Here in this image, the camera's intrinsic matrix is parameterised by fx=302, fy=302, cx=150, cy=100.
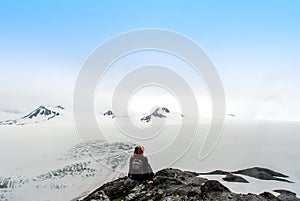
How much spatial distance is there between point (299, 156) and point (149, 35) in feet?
369

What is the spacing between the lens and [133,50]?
29.7m

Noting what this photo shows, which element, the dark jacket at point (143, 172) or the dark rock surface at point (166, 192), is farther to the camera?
the dark rock surface at point (166, 192)

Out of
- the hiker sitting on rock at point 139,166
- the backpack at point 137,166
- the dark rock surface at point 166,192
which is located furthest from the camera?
the dark rock surface at point 166,192

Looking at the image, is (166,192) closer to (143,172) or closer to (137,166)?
(143,172)

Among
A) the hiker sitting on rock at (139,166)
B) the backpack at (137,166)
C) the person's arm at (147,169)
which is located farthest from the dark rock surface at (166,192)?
the backpack at (137,166)

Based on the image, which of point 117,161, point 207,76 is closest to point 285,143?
point 117,161

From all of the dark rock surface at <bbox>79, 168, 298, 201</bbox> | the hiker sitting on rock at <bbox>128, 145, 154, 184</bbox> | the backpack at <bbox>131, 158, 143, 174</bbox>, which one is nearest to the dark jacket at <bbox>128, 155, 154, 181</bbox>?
the hiker sitting on rock at <bbox>128, 145, 154, 184</bbox>

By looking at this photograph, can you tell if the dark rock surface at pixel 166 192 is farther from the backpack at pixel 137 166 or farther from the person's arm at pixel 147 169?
the backpack at pixel 137 166

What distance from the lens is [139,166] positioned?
21016 millimetres

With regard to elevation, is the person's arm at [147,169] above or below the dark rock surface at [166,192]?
above

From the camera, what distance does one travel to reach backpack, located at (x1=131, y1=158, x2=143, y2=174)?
20.6 meters

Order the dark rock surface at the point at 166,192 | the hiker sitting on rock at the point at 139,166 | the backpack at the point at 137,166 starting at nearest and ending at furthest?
1. the hiker sitting on rock at the point at 139,166
2. the backpack at the point at 137,166
3. the dark rock surface at the point at 166,192

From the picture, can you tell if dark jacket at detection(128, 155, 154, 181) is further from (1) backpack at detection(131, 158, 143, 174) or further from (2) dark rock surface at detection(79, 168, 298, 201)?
(2) dark rock surface at detection(79, 168, 298, 201)

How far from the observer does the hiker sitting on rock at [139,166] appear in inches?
806
